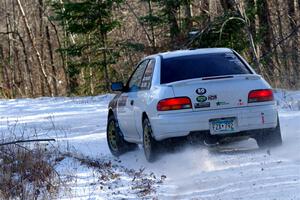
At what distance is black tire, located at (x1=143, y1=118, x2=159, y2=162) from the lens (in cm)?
986

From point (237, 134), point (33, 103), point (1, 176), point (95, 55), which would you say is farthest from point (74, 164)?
point (95, 55)

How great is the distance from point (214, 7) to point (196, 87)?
20033mm

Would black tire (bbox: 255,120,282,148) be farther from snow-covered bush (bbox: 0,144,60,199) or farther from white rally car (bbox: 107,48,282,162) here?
snow-covered bush (bbox: 0,144,60,199)

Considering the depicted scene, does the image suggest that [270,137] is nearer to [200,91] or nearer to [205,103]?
[205,103]

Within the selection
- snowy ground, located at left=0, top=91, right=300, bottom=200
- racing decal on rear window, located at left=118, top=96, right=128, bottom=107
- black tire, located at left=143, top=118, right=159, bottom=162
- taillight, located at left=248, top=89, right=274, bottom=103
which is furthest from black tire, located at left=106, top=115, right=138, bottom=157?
taillight, located at left=248, top=89, right=274, bottom=103

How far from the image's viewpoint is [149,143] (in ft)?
32.8

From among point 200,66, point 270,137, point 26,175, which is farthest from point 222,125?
point 26,175

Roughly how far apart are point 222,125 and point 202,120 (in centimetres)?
30

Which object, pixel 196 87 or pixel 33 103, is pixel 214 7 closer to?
pixel 33 103

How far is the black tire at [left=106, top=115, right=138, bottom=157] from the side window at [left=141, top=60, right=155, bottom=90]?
1.38 m

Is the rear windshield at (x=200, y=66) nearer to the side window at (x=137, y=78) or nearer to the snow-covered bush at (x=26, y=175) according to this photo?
the side window at (x=137, y=78)

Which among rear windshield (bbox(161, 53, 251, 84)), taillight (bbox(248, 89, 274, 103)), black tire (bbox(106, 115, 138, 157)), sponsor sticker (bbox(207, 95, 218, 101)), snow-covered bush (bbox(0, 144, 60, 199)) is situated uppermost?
rear windshield (bbox(161, 53, 251, 84))

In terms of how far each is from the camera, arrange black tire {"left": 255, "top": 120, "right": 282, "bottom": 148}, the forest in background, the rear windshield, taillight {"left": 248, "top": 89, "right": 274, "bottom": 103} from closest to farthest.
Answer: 1. taillight {"left": 248, "top": 89, "right": 274, "bottom": 103}
2. black tire {"left": 255, "top": 120, "right": 282, "bottom": 148}
3. the rear windshield
4. the forest in background

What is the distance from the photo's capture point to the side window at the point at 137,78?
1123cm
